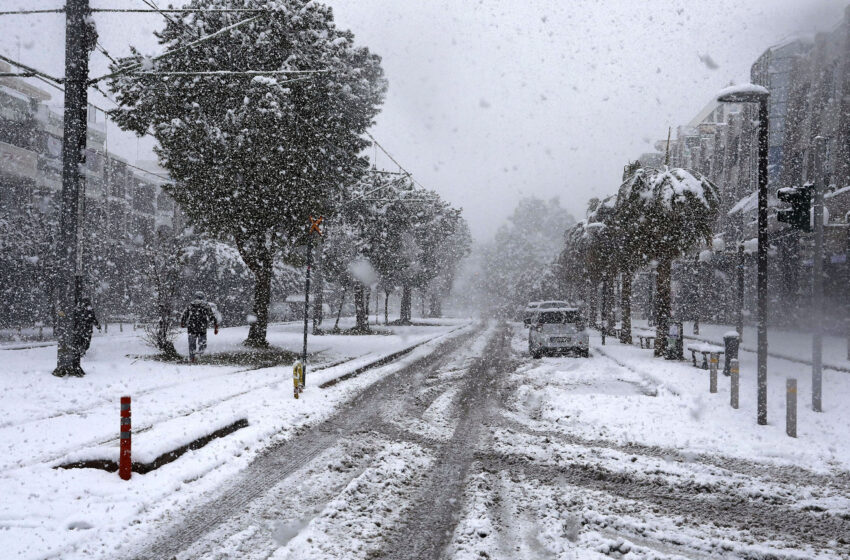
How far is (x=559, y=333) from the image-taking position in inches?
825

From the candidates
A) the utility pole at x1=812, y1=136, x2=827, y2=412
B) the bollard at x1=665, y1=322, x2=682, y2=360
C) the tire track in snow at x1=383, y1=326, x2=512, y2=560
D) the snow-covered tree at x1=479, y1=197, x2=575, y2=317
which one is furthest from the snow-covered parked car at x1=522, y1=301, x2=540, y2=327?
the snow-covered tree at x1=479, y1=197, x2=575, y2=317

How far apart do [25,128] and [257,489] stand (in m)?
42.6

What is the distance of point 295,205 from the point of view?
63.0ft

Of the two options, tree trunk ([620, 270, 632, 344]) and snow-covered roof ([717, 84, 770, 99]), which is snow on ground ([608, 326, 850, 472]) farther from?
tree trunk ([620, 270, 632, 344])

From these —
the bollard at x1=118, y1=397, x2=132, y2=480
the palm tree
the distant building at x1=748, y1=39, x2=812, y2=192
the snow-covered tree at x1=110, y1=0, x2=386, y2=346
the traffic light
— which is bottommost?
the bollard at x1=118, y1=397, x2=132, y2=480

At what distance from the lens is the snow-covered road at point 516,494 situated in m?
4.84

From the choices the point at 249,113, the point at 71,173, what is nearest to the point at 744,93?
the point at 249,113

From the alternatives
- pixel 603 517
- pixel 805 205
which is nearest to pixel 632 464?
pixel 603 517

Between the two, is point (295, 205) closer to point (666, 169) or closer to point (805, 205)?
point (666, 169)

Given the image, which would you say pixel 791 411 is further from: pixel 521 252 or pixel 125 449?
pixel 521 252

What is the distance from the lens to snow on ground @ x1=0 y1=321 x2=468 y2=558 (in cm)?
510

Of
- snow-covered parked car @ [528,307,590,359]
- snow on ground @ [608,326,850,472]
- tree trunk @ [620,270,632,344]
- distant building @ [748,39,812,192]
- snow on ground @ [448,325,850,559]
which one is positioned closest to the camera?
snow on ground @ [448,325,850,559]

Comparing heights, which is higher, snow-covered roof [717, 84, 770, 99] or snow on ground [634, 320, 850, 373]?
snow-covered roof [717, 84, 770, 99]

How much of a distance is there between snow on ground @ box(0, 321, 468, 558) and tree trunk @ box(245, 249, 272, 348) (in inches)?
202
